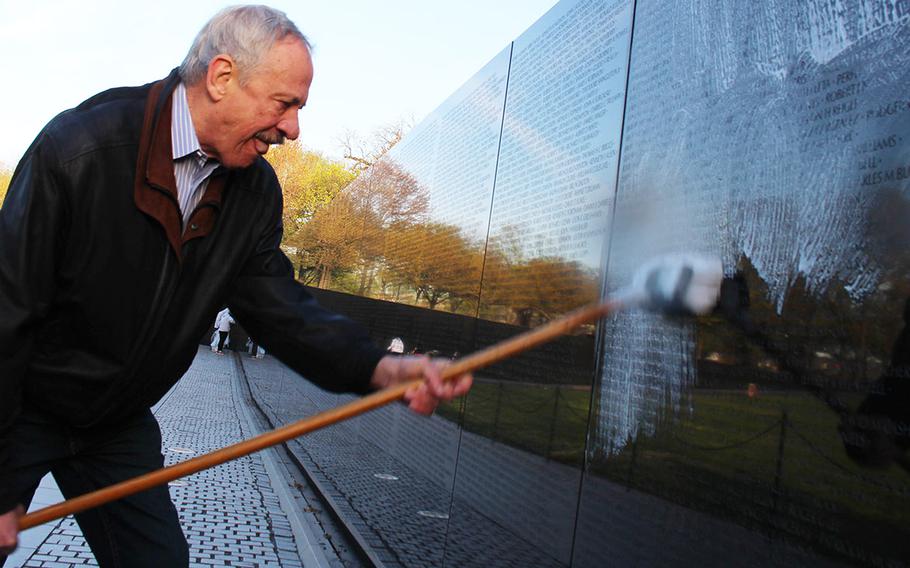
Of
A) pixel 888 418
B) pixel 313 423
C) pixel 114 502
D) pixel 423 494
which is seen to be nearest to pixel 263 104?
pixel 313 423

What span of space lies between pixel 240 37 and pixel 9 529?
1428mm

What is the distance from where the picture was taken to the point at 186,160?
2.52 meters

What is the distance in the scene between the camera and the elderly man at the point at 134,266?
7.31 ft

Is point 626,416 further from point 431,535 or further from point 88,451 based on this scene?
point 431,535

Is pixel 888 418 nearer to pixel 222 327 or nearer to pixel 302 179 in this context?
pixel 222 327

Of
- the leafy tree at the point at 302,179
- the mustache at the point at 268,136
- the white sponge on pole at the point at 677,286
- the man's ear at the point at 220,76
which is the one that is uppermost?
the leafy tree at the point at 302,179

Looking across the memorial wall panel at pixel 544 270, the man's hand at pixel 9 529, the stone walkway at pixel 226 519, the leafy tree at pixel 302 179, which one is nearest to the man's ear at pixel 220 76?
the man's hand at pixel 9 529

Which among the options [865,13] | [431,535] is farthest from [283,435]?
[431,535]

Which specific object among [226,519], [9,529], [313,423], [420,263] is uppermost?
[420,263]

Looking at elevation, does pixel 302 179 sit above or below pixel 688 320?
above

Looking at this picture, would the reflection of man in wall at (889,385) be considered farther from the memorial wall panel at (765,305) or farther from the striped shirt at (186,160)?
the striped shirt at (186,160)

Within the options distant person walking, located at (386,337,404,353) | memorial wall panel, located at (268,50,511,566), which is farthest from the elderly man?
distant person walking, located at (386,337,404,353)

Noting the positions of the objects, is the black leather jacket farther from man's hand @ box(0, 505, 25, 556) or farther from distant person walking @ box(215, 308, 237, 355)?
distant person walking @ box(215, 308, 237, 355)

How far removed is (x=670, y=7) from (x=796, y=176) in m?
1.10
